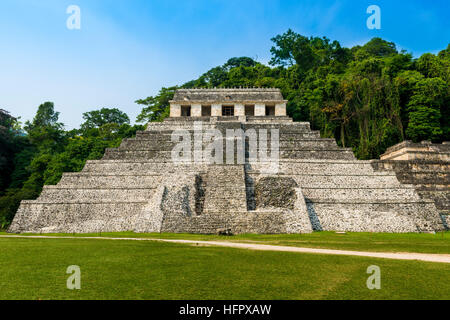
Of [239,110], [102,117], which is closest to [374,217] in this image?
[239,110]

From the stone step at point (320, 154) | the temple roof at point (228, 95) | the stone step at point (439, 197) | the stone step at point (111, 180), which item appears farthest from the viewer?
the temple roof at point (228, 95)

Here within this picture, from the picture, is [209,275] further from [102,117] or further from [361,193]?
[102,117]

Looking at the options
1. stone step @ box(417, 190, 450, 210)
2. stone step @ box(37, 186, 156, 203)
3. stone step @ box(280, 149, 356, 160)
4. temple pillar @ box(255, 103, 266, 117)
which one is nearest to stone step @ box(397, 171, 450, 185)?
stone step @ box(417, 190, 450, 210)

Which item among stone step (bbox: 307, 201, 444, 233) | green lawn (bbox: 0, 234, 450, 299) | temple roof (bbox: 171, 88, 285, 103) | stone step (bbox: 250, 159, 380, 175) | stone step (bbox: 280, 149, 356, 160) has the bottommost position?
stone step (bbox: 307, 201, 444, 233)

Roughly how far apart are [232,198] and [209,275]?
11.3 metres

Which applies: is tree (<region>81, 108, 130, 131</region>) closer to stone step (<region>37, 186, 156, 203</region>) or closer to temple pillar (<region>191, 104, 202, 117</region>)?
temple pillar (<region>191, 104, 202, 117</region>)

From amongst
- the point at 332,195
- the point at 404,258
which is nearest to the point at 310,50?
the point at 332,195

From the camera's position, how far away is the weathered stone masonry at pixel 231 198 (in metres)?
16.0

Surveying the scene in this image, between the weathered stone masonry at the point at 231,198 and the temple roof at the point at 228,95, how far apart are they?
1176cm

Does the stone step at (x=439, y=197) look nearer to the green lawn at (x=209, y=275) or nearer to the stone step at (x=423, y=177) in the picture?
the stone step at (x=423, y=177)

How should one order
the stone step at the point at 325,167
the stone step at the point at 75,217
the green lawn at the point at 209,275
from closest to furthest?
the green lawn at the point at 209,275 → the stone step at the point at 75,217 → the stone step at the point at 325,167

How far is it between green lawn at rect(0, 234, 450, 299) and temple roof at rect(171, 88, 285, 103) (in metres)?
28.3

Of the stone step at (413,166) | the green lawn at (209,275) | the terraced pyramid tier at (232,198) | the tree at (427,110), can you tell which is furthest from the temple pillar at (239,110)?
the green lawn at (209,275)

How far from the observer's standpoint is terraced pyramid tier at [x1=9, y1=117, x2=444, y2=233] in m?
16.0
